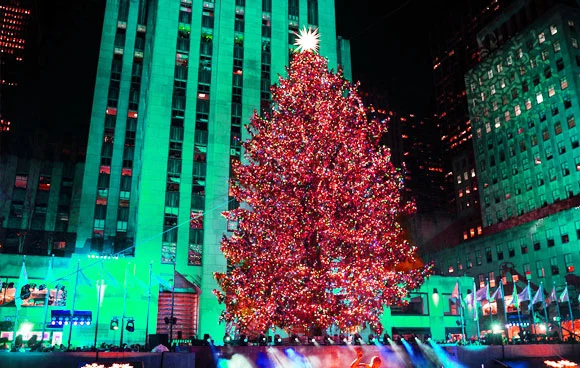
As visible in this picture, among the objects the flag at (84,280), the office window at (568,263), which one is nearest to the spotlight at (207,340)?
the flag at (84,280)

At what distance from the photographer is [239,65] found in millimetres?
49688

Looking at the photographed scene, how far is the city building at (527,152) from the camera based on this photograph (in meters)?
72.7

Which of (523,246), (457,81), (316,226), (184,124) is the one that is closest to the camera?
(316,226)

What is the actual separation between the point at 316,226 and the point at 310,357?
24.2 ft

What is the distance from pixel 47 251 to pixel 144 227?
38534 millimetres

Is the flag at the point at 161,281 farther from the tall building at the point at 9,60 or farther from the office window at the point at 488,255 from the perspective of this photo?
the office window at the point at 488,255

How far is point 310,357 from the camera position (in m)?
20.0

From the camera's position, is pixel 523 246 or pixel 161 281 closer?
pixel 161 281

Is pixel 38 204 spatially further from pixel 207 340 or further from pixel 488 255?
pixel 488 255

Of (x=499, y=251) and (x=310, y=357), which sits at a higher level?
(x=499, y=251)

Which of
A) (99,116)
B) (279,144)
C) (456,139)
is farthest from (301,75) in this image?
(456,139)

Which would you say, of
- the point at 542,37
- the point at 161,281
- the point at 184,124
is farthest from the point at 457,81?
the point at 161,281

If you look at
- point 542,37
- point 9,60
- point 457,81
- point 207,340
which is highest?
point 457,81

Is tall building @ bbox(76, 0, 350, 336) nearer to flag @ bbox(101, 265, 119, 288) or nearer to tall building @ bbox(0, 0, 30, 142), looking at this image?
flag @ bbox(101, 265, 119, 288)
